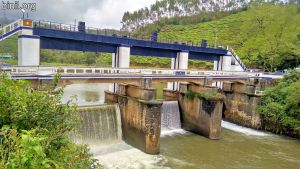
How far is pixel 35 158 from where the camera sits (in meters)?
4.26

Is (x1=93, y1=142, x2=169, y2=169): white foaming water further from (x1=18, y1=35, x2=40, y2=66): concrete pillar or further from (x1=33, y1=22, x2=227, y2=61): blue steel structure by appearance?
(x1=33, y1=22, x2=227, y2=61): blue steel structure

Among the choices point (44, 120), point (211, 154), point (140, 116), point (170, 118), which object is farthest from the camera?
point (170, 118)

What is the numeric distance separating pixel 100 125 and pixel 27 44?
8.96 metres

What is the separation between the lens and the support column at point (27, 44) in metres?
21.5

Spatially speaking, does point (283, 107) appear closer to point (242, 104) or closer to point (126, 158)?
point (242, 104)

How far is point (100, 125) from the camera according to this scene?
71.5 ft

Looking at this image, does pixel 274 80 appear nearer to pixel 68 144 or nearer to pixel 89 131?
pixel 89 131

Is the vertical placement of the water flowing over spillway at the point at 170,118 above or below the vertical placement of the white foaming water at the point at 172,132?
above

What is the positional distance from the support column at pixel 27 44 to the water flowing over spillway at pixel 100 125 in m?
6.25

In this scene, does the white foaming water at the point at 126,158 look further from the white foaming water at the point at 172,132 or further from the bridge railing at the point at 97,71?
the bridge railing at the point at 97,71

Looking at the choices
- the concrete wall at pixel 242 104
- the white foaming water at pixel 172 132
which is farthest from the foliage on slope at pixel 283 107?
the white foaming water at pixel 172 132

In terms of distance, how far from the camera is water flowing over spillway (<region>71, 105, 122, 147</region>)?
20.9 meters

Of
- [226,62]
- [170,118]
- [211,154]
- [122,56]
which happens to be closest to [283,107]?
[211,154]

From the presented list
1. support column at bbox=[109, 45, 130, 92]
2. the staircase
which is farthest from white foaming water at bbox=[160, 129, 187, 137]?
the staircase
